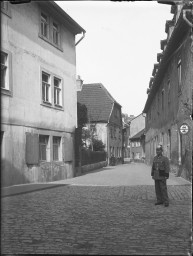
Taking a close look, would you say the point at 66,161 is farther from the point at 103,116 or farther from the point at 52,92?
the point at 103,116

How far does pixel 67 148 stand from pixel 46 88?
3612 mm

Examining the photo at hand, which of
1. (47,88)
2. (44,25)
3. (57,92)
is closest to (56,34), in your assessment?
(44,25)

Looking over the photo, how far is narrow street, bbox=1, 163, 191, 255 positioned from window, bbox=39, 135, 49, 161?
612 centimetres

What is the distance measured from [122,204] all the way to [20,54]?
317 inches

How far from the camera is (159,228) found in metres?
6.10

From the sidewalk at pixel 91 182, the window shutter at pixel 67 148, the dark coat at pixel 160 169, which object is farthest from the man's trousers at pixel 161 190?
the window shutter at pixel 67 148

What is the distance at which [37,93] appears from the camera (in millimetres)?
15484

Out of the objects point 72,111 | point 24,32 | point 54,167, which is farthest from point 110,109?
point 24,32

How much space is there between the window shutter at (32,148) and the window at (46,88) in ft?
6.96

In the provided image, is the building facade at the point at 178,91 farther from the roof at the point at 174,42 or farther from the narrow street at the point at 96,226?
the narrow street at the point at 96,226

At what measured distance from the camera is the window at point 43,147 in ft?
53.0

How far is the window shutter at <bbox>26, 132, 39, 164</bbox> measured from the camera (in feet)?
47.5

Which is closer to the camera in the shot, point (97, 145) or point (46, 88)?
point (46, 88)

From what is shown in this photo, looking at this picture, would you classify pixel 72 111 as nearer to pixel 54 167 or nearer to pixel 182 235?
pixel 54 167
